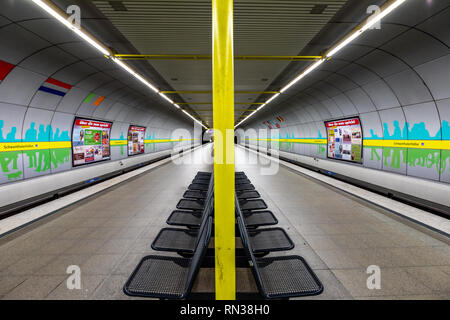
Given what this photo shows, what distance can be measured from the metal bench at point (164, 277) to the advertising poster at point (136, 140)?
38.9ft

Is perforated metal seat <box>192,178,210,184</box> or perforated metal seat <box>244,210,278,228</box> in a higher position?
perforated metal seat <box>192,178,210,184</box>

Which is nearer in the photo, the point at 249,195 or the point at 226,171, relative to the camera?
the point at 226,171

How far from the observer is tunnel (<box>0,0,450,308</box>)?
2.29 m

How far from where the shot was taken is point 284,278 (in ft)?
7.11

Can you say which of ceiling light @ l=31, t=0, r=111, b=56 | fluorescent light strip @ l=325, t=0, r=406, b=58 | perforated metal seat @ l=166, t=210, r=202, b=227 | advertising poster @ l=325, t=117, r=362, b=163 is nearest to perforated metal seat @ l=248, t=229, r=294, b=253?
perforated metal seat @ l=166, t=210, r=202, b=227

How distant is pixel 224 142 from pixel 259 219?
2122mm

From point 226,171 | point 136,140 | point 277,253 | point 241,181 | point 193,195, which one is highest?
point 136,140

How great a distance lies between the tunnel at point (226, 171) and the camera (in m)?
2.29

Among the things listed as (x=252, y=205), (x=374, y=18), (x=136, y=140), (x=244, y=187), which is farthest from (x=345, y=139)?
(x=136, y=140)

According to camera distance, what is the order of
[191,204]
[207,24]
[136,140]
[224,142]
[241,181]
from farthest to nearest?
[136,140] → [241,181] → [207,24] → [191,204] → [224,142]

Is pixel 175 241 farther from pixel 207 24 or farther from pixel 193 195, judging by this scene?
pixel 207 24

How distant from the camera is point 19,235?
394 centimetres

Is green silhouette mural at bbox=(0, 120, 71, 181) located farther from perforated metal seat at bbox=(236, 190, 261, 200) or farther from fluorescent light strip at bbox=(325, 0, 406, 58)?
fluorescent light strip at bbox=(325, 0, 406, 58)

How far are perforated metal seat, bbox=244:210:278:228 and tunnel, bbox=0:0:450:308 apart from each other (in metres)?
0.03
